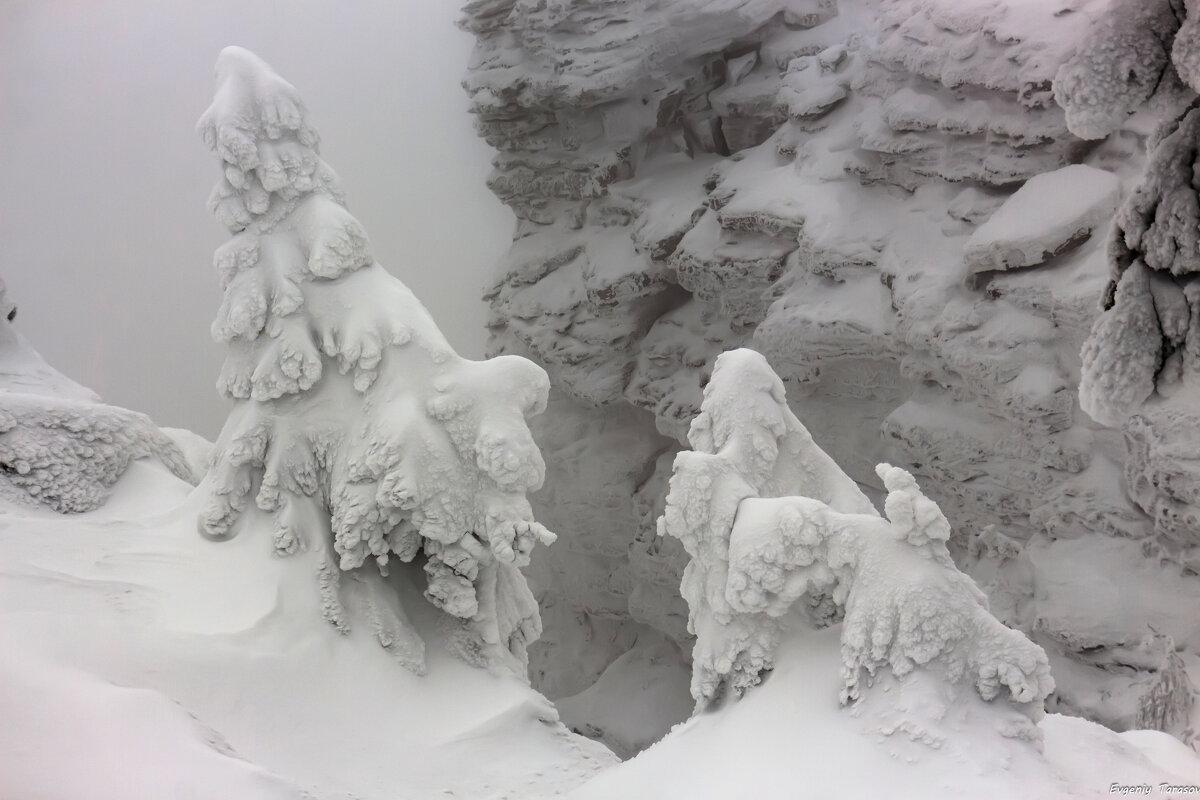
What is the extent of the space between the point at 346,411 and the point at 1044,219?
459cm

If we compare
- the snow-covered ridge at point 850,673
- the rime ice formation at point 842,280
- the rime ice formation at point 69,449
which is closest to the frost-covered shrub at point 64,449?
the rime ice formation at point 69,449

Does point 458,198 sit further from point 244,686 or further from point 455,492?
point 244,686

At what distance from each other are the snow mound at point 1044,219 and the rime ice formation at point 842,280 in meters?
0.02

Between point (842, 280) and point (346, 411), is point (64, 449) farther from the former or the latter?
point (842, 280)

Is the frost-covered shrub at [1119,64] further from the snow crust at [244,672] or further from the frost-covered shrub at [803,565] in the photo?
the snow crust at [244,672]

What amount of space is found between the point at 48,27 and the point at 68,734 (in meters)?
7.64

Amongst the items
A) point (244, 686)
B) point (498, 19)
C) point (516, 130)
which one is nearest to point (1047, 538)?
point (244, 686)

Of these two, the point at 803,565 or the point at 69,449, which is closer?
the point at 803,565

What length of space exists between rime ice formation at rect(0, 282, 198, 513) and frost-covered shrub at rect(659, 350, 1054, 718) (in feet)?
7.93

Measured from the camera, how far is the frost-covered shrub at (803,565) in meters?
2.35

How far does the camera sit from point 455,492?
370 centimetres

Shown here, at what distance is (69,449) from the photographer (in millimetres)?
3934

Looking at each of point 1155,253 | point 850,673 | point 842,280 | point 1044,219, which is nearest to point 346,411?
point 850,673

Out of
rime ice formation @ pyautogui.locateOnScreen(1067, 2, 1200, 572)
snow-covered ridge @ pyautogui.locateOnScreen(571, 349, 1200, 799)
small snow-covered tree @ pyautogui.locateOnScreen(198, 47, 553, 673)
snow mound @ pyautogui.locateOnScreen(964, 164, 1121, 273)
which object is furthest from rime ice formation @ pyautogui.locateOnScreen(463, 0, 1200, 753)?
small snow-covered tree @ pyautogui.locateOnScreen(198, 47, 553, 673)
